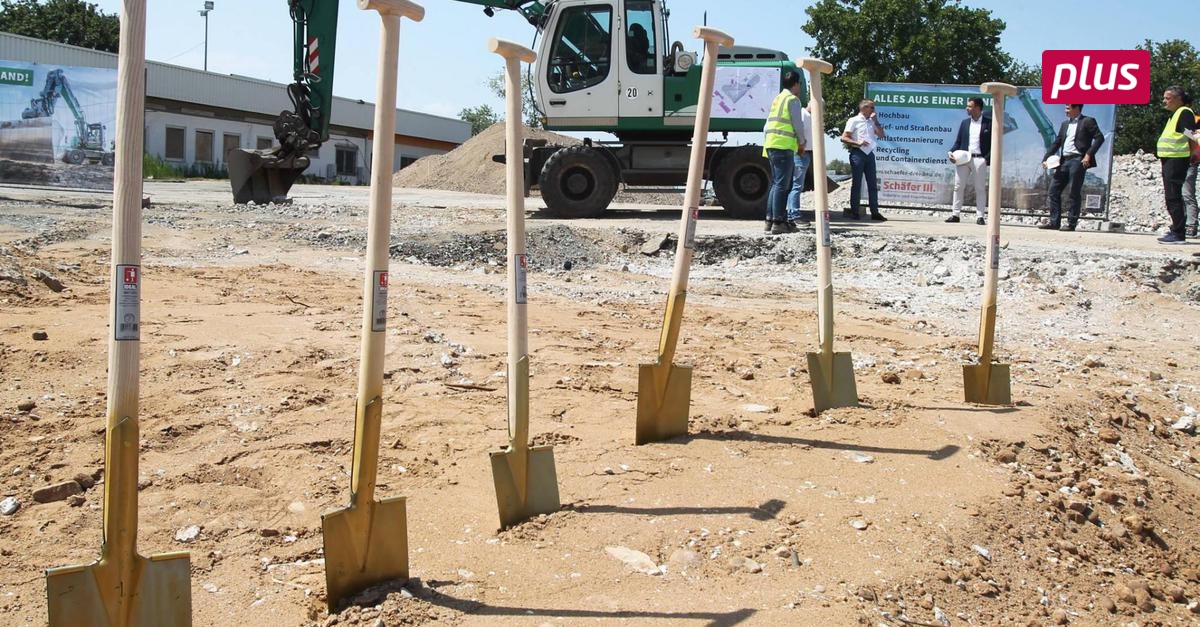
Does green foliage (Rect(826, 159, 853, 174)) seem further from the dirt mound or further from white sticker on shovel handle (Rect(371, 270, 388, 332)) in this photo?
white sticker on shovel handle (Rect(371, 270, 388, 332))

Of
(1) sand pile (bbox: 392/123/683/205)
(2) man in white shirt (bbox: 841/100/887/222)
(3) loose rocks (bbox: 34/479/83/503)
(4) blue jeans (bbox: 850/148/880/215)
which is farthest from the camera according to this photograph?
(1) sand pile (bbox: 392/123/683/205)

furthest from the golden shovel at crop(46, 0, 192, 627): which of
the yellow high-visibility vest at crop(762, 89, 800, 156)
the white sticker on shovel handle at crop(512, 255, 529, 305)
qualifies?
the yellow high-visibility vest at crop(762, 89, 800, 156)

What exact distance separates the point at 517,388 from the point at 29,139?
70.3 ft

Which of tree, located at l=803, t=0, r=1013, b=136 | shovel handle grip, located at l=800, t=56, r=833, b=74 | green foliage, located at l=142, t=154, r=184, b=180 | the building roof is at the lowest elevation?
shovel handle grip, located at l=800, t=56, r=833, b=74

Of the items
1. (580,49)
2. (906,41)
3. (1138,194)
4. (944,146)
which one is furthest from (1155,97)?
(580,49)

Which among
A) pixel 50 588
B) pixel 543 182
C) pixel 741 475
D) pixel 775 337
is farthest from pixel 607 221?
pixel 50 588

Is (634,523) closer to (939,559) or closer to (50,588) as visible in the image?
(939,559)

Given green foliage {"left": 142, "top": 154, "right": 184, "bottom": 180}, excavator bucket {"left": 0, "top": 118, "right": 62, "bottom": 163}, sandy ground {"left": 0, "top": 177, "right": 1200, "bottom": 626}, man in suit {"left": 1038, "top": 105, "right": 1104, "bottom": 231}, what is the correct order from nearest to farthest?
sandy ground {"left": 0, "top": 177, "right": 1200, "bottom": 626}, man in suit {"left": 1038, "top": 105, "right": 1104, "bottom": 231}, excavator bucket {"left": 0, "top": 118, "right": 62, "bottom": 163}, green foliage {"left": 142, "top": 154, "right": 184, "bottom": 180}

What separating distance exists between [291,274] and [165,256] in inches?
78.4

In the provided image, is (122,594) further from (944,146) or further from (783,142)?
(944,146)

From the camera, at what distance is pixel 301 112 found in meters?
16.0

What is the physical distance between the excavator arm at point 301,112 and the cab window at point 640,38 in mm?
4545

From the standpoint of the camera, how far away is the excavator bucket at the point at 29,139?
21062 mm

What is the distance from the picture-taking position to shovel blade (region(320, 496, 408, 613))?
10.1 feet
